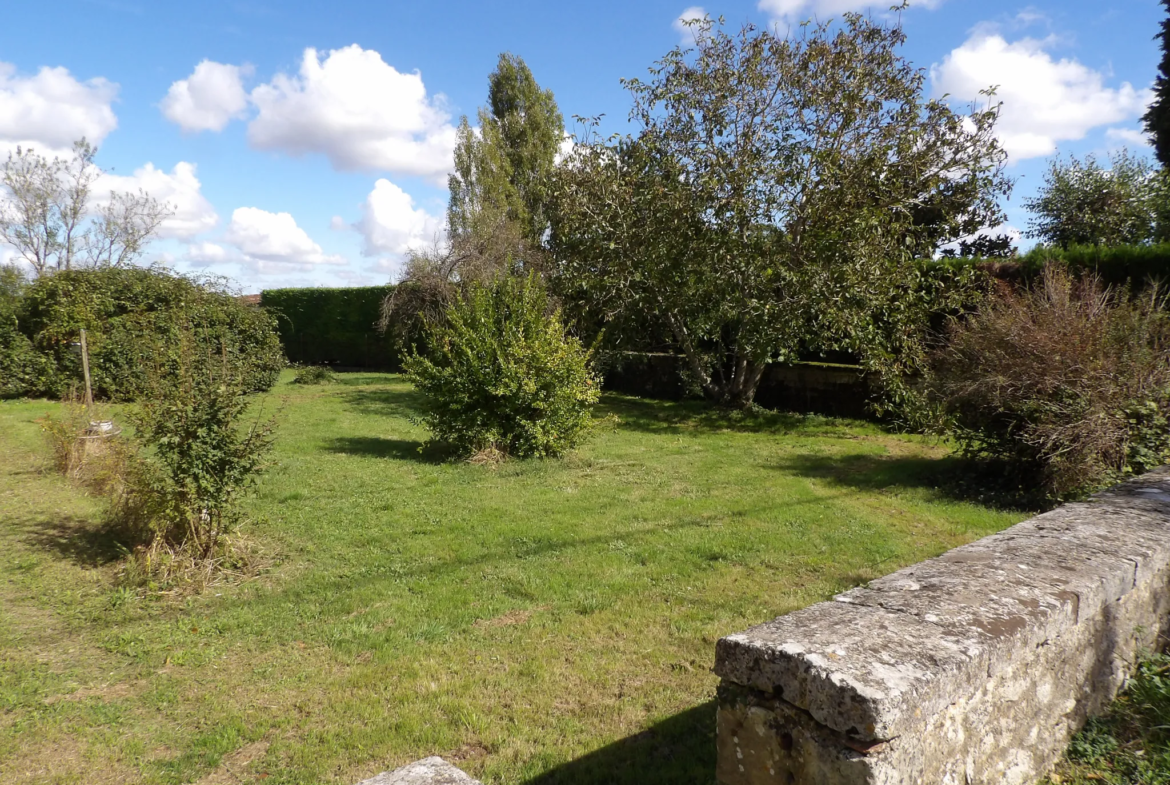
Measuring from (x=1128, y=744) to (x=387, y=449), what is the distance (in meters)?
8.80

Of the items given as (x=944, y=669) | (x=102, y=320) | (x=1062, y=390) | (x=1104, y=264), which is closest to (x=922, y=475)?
(x=1062, y=390)

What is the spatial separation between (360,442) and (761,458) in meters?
5.57

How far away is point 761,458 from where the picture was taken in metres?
9.64

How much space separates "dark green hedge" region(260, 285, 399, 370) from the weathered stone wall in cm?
2110

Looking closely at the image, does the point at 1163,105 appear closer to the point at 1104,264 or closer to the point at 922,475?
the point at 1104,264

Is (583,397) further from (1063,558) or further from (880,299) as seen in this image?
(1063,558)

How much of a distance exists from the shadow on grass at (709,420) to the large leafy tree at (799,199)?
4.04 ft

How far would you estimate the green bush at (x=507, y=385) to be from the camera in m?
9.17

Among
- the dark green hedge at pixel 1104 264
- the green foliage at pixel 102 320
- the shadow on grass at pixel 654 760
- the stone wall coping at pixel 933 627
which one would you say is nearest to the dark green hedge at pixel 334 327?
the green foliage at pixel 102 320

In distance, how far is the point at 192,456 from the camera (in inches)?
203

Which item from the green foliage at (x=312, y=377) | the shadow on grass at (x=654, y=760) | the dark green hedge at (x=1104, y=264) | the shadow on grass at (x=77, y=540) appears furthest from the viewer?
the green foliage at (x=312, y=377)

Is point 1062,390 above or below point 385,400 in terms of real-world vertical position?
above

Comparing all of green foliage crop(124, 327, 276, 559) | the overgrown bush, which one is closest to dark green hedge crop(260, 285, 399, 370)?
green foliage crop(124, 327, 276, 559)

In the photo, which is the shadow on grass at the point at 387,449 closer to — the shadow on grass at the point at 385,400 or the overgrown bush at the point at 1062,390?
the shadow on grass at the point at 385,400
